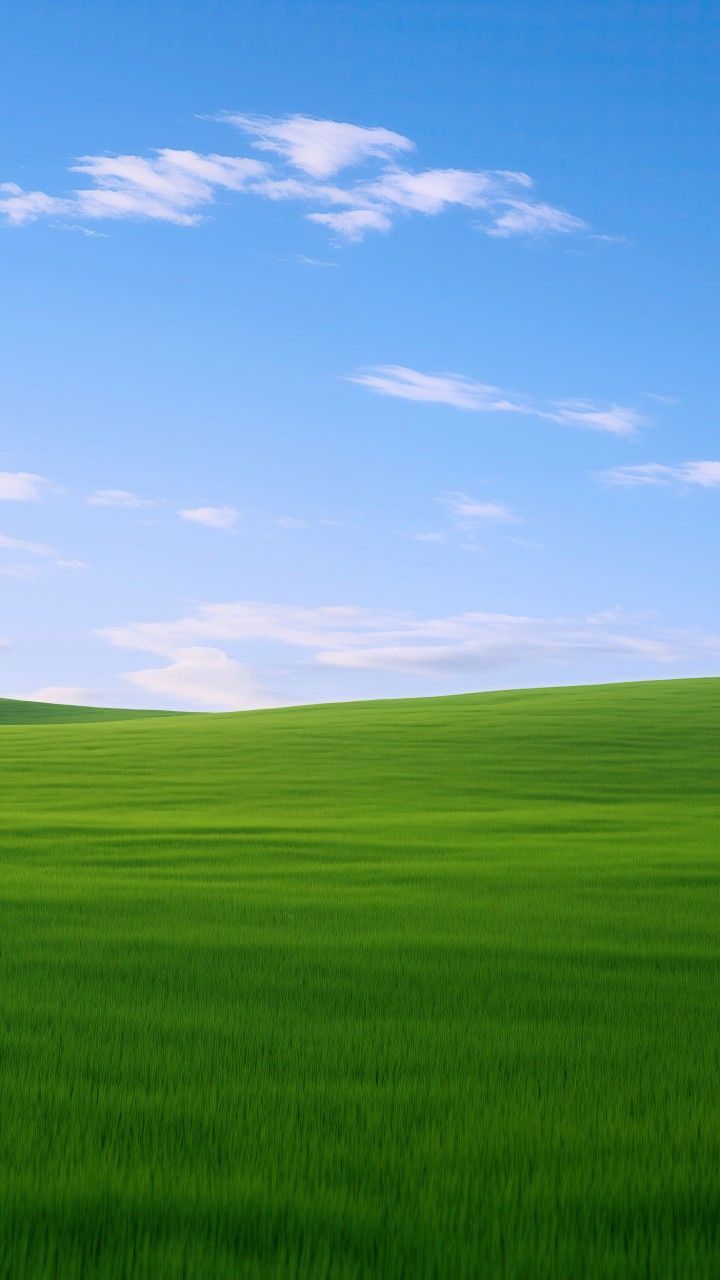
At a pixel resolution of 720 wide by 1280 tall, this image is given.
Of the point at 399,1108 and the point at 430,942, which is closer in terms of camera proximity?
the point at 399,1108

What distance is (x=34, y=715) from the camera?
6262 cm

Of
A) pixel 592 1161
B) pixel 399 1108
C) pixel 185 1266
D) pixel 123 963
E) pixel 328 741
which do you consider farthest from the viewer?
pixel 328 741

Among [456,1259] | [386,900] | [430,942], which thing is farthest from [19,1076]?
[386,900]

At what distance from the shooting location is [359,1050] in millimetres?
6934

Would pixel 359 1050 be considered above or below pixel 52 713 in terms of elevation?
below

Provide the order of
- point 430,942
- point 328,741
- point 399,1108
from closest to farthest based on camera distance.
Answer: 1. point 399,1108
2. point 430,942
3. point 328,741

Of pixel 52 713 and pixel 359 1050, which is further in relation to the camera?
pixel 52 713

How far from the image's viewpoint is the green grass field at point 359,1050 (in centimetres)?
445

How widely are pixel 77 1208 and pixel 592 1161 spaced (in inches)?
85.3

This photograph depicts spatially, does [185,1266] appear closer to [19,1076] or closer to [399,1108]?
[399,1108]

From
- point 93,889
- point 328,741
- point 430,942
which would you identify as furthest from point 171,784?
point 430,942

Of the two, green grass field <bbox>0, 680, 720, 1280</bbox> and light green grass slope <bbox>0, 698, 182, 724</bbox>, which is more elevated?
light green grass slope <bbox>0, 698, 182, 724</bbox>

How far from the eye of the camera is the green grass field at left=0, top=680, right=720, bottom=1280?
4445 millimetres

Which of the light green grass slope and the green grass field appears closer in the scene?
the green grass field
